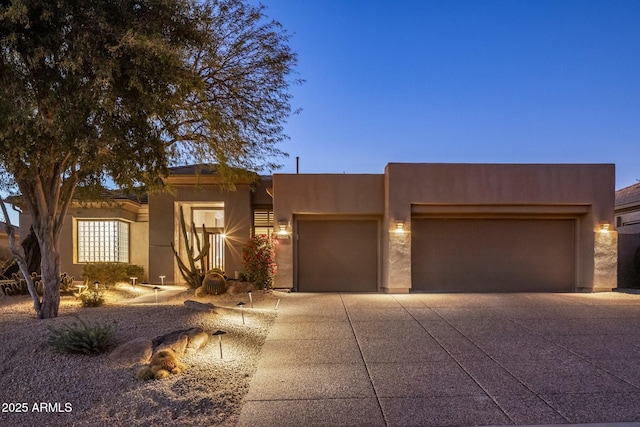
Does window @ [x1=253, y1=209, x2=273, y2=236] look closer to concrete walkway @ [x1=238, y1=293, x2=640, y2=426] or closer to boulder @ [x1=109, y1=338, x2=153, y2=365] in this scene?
concrete walkway @ [x1=238, y1=293, x2=640, y2=426]

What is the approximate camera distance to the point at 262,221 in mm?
15281

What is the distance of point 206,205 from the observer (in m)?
15.3

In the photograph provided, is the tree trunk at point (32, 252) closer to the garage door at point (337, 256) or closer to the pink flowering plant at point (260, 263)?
the pink flowering plant at point (260, 263)

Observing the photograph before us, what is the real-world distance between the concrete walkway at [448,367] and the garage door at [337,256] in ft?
12.2

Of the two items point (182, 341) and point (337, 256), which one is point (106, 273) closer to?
point (337, 256)

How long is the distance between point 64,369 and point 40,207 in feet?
12.0

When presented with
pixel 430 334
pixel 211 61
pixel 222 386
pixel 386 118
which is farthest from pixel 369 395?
pixel 386 118

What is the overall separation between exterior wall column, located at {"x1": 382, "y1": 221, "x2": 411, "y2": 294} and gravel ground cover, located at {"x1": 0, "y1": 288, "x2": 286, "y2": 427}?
5.30 meters

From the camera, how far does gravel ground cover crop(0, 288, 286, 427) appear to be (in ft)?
12.9

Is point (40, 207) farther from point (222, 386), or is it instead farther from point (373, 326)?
point (373, 326)

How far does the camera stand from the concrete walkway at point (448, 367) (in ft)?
12.9

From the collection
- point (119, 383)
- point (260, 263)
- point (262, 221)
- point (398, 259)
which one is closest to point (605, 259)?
point (398, 259)

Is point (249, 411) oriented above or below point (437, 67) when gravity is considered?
below

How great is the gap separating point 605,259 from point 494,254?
286 centimetres
